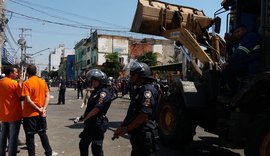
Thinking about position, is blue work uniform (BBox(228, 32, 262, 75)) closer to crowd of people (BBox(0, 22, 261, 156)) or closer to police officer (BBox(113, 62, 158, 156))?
crowd of people (BBox(0, 22, 261, 156))

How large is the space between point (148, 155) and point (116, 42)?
54941 millimetres

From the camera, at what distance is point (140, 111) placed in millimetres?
4145

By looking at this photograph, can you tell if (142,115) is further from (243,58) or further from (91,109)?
(243,58)

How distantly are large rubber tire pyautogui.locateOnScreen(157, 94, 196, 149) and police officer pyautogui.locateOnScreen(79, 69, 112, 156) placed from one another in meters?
2.77

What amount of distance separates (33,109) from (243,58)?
11.1 ft

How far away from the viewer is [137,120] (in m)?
4.14

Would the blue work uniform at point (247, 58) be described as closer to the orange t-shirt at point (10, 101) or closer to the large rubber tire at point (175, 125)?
the large rubber tire at point (175, 125)

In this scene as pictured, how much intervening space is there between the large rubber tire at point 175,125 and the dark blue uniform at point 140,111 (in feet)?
11.2

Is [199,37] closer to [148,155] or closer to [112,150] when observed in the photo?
[112,150]

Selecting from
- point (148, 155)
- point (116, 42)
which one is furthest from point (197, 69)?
point (116, 42)

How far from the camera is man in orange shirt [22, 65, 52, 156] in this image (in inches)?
239

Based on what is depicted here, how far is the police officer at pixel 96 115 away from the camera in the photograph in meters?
5.09

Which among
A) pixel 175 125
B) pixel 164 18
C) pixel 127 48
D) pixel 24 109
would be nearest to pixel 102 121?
pixel 24 109

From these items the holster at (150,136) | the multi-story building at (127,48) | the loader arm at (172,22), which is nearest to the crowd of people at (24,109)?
the holster at (150,136)
